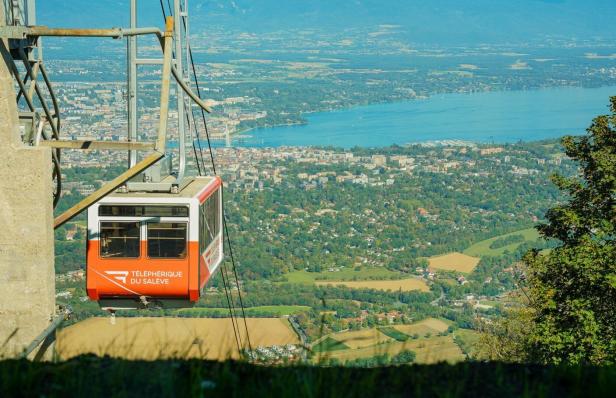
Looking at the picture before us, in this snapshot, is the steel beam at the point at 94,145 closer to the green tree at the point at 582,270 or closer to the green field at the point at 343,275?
the green tree at the point at 582,270

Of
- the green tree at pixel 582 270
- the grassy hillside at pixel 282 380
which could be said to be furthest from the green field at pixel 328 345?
the green tree at pixel 582 270

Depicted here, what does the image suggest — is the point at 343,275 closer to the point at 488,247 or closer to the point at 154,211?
the point at 488,247

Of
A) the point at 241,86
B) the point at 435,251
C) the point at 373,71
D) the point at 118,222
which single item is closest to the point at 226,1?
the point at 373,71

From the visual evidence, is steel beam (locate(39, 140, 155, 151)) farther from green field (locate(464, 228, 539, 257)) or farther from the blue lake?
the blue lake

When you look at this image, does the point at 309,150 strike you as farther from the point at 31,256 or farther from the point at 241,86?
the point at 31,256

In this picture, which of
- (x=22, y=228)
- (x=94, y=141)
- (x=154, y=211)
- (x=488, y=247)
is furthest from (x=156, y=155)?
(x=488, y=247)

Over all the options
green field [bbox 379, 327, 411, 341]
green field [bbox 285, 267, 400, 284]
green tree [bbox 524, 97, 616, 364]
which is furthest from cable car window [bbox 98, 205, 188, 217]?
green field [bbox 285, 267, 400, 284]
